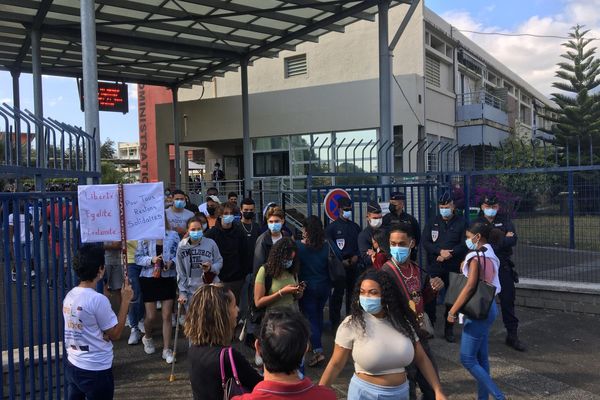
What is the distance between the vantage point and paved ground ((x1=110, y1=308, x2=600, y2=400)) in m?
4.99

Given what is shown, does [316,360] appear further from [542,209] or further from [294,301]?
[542,209]

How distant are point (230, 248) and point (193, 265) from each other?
0.72 meters

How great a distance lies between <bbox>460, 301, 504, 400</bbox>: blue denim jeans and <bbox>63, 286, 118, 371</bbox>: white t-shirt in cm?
282

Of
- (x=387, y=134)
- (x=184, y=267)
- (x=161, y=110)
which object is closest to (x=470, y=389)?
(x=184, y=267)

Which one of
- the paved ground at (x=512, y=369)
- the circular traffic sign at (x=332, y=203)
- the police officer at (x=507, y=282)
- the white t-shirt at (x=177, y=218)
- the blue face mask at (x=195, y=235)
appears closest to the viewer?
the paved ground at (x=512, y=369)

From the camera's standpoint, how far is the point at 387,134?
13.0m

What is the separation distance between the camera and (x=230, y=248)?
620 centimetres

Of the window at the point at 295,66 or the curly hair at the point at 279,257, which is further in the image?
the window at the point at 295,66

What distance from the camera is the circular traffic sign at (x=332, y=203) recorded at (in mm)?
7145

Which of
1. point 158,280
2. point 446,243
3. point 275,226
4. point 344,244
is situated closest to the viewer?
point 275,226

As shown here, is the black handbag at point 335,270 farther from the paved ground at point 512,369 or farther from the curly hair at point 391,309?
the curly hair at point 391,309

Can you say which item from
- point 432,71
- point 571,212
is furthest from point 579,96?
point 571,212

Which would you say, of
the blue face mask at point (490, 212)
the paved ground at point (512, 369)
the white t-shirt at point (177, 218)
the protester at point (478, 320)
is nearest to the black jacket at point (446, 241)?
the blue face mask at point (490, 212)

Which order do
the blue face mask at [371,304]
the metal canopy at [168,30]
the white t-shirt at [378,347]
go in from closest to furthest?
the white t-shirt at [378,347] → the blue face mask at [371,304] → the metal canopy at [168,30]
